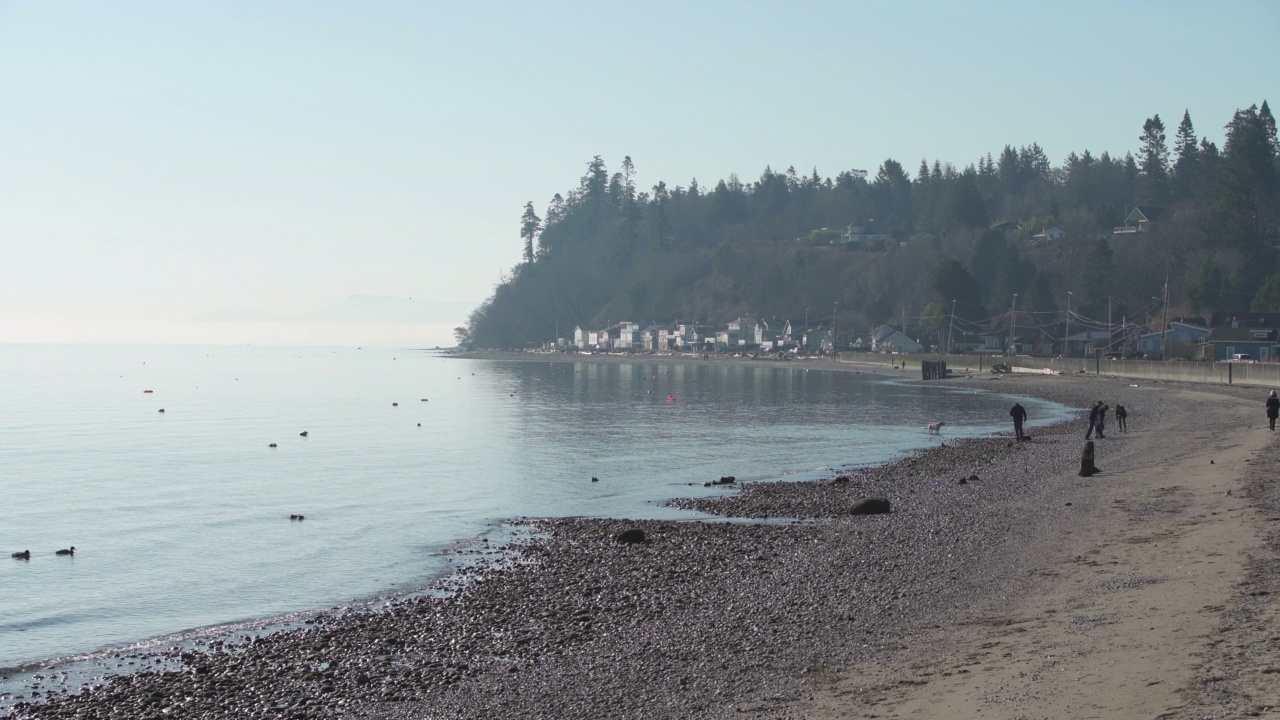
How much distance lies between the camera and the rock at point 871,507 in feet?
81.4

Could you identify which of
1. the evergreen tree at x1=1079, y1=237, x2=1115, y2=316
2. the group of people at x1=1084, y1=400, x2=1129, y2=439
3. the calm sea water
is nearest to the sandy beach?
the calm sea water

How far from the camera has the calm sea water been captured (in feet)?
64.5

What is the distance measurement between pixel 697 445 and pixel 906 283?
147213 millimetres

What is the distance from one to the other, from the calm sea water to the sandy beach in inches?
113

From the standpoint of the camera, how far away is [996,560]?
1761 centimetres

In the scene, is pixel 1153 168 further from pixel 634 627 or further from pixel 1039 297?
pixel 634 627

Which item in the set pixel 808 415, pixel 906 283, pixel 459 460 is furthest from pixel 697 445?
pixel 906 283

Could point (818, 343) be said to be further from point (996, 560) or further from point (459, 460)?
point (996, 560)

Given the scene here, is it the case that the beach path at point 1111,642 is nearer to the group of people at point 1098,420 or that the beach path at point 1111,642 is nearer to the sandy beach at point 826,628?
the sandy beach at point 826,628

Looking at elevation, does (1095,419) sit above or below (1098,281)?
below

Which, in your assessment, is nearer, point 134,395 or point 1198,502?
point 1198,502

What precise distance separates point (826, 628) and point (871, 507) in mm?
11271

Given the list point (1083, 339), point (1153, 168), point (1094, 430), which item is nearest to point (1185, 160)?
A: point (1153, 168)

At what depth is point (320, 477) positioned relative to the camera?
37281 millimetres
